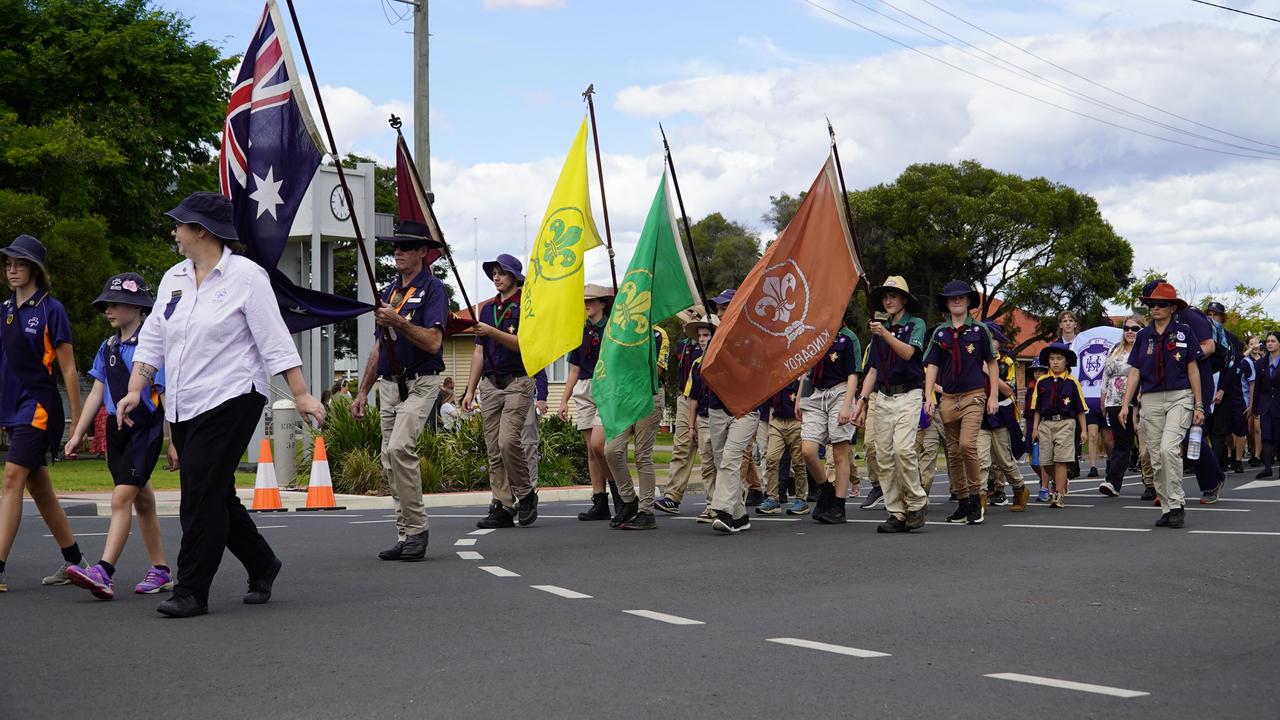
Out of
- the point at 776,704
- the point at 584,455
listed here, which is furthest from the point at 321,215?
the point at 776,704

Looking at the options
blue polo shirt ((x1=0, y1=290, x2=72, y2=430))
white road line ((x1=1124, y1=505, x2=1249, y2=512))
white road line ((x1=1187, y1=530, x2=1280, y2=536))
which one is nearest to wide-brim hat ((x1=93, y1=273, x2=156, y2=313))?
blue polo shirt ((x1=0, y1=290, x2=72, y2=430))

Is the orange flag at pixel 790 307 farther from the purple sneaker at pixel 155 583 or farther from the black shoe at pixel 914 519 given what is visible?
the purple sneaker at pixel 155 583

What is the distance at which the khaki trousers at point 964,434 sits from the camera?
39.0 ft

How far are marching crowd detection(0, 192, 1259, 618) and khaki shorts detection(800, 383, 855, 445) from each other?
2cm

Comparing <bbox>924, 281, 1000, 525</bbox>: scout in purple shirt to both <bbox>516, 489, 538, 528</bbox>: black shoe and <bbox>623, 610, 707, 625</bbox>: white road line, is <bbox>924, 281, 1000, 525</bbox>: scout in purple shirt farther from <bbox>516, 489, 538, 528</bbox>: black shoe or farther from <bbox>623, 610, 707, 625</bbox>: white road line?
<bbox>623, 610, 707, 625</bbox>: white road line

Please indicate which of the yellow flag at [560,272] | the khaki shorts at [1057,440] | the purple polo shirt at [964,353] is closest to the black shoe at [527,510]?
the yellow flag at [560,272]

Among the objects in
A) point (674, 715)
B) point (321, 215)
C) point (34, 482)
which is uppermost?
point (321, 215)

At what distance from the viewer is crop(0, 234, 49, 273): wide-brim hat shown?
26.3 feet

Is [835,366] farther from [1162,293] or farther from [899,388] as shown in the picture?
[1162,293]

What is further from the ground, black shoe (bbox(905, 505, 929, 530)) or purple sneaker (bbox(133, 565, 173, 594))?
black shoe (bbox(905, 505, 929, 530))

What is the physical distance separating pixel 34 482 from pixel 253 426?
2.20 metres

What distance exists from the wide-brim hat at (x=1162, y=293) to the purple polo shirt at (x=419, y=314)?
6.08m

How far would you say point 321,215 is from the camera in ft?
79.3

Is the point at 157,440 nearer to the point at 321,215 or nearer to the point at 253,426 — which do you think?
the point at 253,426
